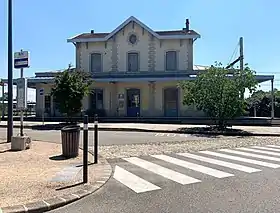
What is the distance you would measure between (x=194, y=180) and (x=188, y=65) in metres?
27.4

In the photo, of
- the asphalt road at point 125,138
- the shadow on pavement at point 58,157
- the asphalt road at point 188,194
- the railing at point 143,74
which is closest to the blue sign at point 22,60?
the asphalt road at point 125,138

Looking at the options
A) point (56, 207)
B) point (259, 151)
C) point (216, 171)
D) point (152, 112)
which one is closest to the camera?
point (56, 207)

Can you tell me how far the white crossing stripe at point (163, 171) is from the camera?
8680mm

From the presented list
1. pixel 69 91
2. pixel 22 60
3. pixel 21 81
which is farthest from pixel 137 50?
pixel 22 60

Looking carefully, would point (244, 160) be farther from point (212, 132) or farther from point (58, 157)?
point (212, 132)

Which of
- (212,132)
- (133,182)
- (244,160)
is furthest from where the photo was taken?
(212,132)

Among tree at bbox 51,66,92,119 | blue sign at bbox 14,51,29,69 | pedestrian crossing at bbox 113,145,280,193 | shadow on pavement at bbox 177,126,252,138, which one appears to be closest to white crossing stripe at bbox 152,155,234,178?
pedestrian crossing at bbox 113,145,280,193

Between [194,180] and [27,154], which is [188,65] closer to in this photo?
[27,154]

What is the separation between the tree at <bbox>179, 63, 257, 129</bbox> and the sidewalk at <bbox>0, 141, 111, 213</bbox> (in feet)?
45.2

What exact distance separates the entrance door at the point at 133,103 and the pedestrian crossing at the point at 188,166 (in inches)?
846

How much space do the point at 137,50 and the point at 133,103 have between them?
16.1 ft

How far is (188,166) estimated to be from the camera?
1057cm

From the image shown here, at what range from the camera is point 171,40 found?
3584 cm

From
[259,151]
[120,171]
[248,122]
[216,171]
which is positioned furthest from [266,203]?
[248,122]
